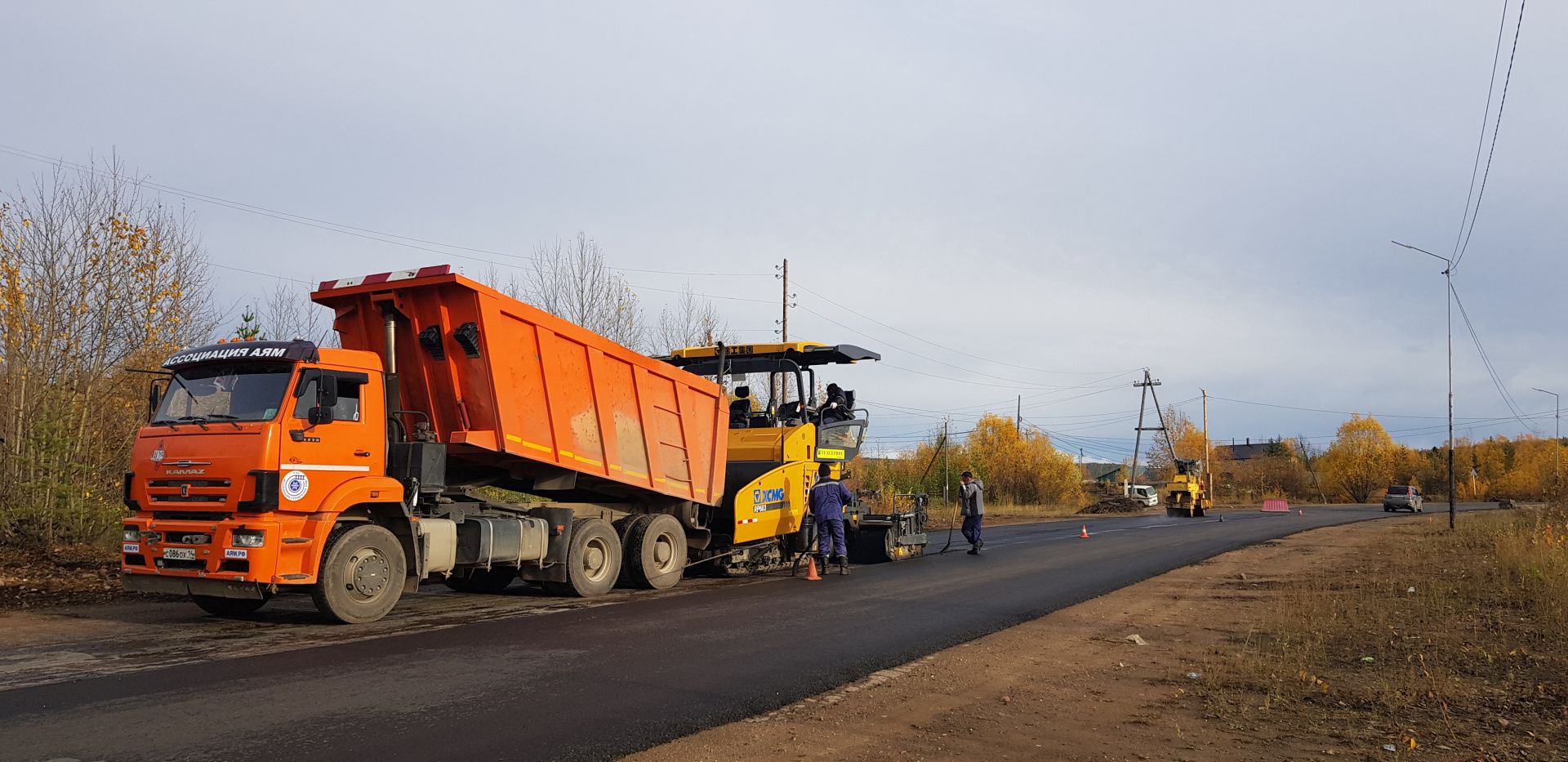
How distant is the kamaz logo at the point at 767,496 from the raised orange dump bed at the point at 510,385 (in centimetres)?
167

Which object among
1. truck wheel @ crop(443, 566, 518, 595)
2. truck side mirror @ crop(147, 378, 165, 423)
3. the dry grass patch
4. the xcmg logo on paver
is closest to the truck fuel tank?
truck wheel @ crop(443, 566, 518, 595)

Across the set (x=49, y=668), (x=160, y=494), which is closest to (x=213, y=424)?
(x=160, y=494)

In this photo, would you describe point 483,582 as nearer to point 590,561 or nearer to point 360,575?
point 590,561

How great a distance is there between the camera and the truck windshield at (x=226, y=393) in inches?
347

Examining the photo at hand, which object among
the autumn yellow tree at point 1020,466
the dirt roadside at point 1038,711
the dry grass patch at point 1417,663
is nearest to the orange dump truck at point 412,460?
the dirt roadside at point 1038,711

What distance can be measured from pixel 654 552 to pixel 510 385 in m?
3.30

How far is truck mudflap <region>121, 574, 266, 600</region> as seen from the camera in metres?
8.45

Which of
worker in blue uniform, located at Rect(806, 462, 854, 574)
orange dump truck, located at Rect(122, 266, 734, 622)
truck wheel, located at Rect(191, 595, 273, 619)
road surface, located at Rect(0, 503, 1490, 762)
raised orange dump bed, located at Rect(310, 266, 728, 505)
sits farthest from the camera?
worker in blue uniform, located at Rect(806, 462, 854, 574)

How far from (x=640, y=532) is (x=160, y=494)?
17.1 feet

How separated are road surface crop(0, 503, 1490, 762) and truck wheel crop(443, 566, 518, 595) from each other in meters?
0.21

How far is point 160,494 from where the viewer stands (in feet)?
29.0

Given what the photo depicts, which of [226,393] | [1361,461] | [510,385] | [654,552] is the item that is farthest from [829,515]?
[1361,461]

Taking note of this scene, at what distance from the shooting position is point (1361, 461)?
8419cm

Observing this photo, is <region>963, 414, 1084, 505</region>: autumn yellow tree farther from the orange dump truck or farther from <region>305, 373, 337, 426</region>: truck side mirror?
<region>305, 373, 337, 426</region>: truck side mirror
